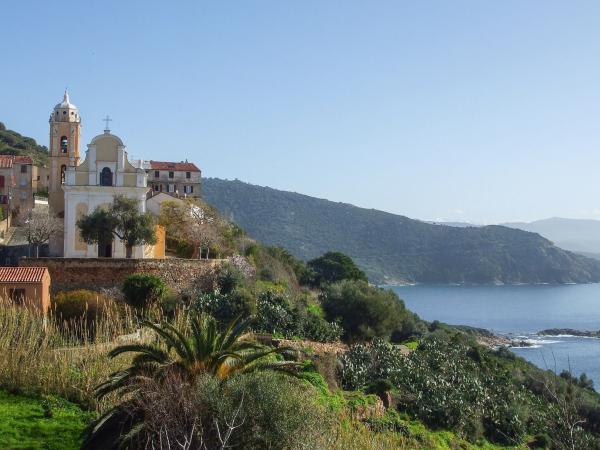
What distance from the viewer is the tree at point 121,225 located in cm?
2828

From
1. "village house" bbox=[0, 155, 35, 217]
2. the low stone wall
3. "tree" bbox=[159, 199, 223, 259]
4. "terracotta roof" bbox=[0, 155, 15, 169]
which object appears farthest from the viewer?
"terracotta roof" bbox=[0, 155, 15, 169]

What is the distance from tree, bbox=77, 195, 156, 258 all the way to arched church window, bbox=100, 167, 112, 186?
3212mm

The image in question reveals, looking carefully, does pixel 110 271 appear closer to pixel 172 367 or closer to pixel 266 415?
pixel 172 367

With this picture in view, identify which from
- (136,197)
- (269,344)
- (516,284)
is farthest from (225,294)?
(516,284)

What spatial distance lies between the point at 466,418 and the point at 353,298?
9.84 m

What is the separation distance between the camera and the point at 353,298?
3234 cm

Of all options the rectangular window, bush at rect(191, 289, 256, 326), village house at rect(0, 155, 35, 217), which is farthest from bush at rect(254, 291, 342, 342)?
village house at rect(0, 155, 35, 217)

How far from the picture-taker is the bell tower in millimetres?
35656

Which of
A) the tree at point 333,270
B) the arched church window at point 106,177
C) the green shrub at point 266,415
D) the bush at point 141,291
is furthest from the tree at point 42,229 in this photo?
the green shrub at point 266,415

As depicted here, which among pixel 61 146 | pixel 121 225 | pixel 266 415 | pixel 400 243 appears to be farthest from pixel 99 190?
pixel 400 243

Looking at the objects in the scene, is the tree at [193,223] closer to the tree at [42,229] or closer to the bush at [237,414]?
the tree at [42,229]

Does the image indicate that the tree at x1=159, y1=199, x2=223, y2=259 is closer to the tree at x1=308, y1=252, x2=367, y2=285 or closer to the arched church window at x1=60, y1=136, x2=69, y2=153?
the arched church window at x1=60, y1=136, x2=69, y2=153

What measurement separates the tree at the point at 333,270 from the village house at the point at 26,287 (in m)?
25.6

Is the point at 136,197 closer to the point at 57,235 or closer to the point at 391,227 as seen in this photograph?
the point at 57,235
